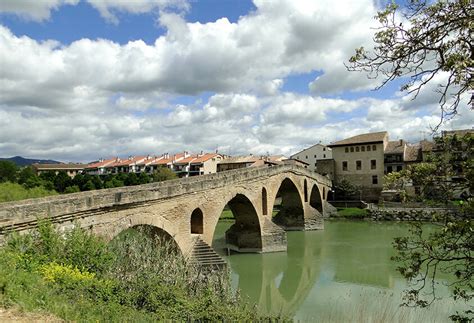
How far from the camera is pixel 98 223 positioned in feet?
39.1

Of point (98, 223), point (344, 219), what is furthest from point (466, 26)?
point (344, 219)

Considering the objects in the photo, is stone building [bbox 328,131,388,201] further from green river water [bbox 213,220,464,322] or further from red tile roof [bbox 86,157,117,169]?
red tile roof [bbox 86,157,117,169]

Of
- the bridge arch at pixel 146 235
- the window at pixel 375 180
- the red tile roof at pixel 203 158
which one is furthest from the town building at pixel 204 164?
the bridge arch at pixel 146 235

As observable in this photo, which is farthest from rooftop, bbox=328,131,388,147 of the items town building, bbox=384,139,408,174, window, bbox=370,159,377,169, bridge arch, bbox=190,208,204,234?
bridge arch, bbox=190,208,204,234

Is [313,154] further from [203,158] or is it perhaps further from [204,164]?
[203,158]

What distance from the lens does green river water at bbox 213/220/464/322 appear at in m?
12.6

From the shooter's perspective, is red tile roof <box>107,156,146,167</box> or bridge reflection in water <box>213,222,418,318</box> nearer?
bridge reflection in water <box>213,222,418,318</box>

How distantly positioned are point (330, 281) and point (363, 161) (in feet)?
112

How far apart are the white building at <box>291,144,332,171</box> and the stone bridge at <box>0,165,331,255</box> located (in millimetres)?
29655

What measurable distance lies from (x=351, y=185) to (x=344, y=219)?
10630 mm

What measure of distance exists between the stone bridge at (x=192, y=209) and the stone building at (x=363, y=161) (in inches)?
593

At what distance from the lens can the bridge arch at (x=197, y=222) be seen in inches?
711

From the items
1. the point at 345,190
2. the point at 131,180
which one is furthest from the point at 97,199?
the point at 131,180

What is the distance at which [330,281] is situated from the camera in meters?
18.6
